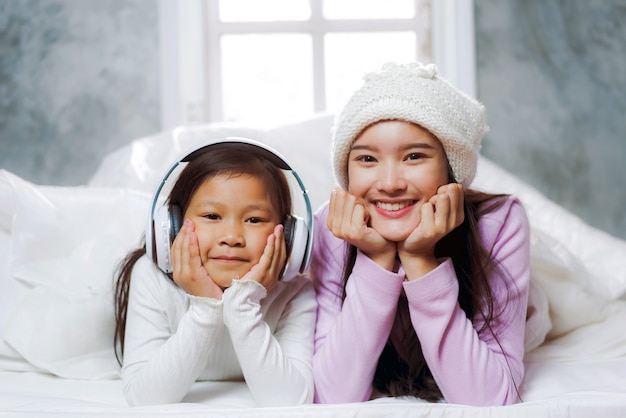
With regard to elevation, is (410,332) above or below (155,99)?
below

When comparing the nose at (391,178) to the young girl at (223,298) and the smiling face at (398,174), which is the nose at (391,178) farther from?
the young girl at (223,298)

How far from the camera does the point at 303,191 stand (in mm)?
1059

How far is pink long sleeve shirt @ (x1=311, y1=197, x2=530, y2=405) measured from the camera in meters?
0.97

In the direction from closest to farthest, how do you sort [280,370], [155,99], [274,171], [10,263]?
[280,370], [274,171], [10,263], [155,99]

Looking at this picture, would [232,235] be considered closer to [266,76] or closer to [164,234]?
[164,234]

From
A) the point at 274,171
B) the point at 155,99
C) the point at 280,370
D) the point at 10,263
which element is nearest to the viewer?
the point at 280,370

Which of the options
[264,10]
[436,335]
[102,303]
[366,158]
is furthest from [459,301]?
[264,10]

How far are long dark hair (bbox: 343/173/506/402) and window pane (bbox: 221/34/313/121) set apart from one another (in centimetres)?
174

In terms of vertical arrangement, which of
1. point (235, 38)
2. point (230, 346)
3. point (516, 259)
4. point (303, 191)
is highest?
point (235, 38)

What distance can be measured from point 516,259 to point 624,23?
203cm

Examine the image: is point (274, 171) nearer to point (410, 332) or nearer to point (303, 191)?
point (303, 191)

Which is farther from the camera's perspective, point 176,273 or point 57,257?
point 57,257

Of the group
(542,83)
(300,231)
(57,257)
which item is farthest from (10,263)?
(542,83)

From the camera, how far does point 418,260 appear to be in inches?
39.2
